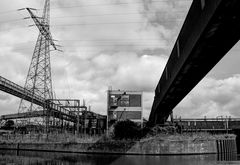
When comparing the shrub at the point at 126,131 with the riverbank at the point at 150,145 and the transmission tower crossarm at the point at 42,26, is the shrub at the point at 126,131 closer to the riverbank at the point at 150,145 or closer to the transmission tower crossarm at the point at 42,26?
the riverbank at the point at 150,145

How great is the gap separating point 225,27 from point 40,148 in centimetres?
6227

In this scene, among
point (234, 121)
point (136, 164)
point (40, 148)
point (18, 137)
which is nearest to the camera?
point (136, 164)

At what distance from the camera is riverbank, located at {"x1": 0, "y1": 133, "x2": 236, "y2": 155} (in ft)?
198

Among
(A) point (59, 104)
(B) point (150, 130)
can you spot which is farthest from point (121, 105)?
(B) point (150, 130)

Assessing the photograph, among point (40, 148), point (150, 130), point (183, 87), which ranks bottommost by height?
point (40, 148)

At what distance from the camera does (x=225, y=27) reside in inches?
642

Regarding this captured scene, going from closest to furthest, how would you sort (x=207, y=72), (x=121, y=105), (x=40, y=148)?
(x=207, y=72) → (x=40, y=148) → (x=121, y=105)

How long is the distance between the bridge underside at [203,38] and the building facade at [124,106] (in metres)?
58.4

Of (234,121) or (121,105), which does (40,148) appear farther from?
(234,121)

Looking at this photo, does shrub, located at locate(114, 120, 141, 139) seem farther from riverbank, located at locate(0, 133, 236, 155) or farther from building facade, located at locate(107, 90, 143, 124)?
building facade, located at locate(107, 90, 143, 124)

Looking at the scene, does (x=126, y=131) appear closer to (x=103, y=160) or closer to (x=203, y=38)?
(x=103, y=160)

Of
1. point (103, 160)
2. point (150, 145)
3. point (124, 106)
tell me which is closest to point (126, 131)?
point (150, 145)

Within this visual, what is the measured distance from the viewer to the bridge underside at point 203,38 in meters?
14.8

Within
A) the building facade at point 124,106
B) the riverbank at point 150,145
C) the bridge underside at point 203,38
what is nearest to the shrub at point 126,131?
the riverbank at point 150,145
